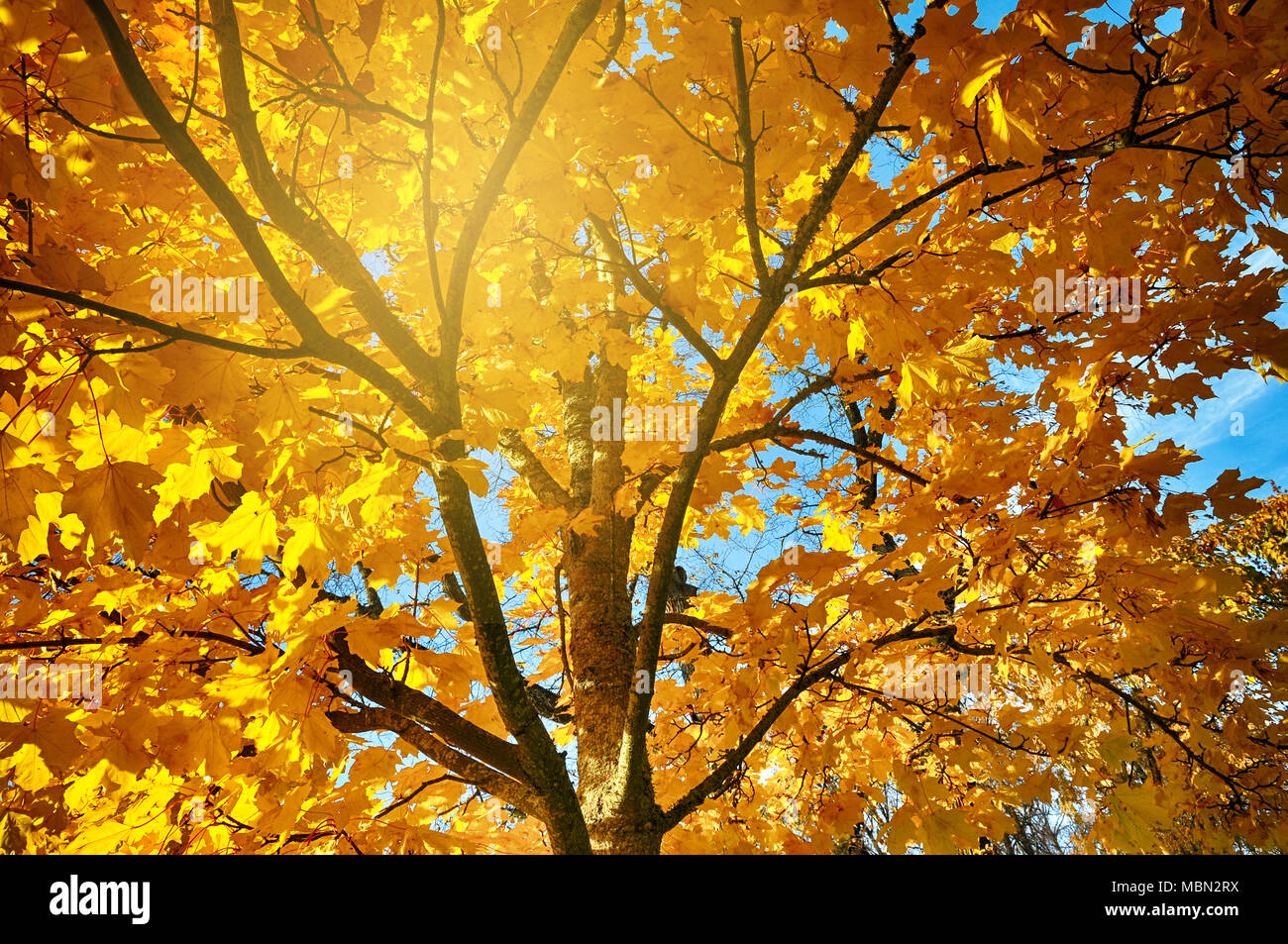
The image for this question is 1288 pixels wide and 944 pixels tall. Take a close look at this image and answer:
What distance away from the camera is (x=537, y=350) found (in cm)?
294

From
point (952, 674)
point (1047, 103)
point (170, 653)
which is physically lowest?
point (952, 674)

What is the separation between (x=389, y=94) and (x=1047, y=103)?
8.32ft

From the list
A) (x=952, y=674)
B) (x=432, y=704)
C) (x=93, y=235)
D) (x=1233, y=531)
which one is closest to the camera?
(x=93, y=235)

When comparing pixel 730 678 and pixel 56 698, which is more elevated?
pixel 56 698

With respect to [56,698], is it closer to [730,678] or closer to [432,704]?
[432,704]

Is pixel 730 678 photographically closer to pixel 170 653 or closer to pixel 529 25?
pixel 170 653

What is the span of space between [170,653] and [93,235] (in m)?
1.42

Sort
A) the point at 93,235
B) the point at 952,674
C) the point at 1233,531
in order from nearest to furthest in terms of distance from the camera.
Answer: the point at 93,235
the point at 952,674
the point at 1233,531

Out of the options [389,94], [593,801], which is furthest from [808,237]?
[593,801]

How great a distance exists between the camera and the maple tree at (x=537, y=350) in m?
1.56

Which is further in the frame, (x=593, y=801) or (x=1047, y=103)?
(x=593, y=801)

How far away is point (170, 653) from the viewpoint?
2006 mm

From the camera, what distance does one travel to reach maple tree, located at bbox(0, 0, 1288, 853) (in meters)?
1.56

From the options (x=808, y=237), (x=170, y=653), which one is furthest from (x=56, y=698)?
(x=808, y=237)
